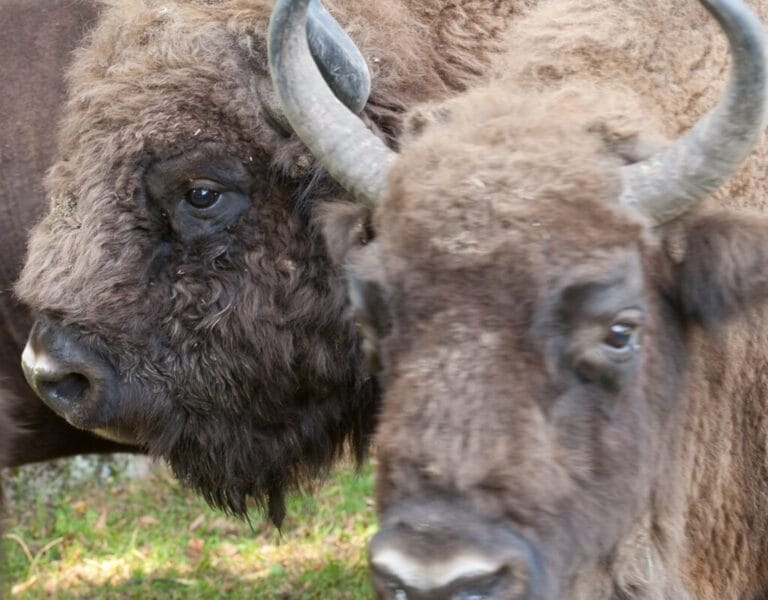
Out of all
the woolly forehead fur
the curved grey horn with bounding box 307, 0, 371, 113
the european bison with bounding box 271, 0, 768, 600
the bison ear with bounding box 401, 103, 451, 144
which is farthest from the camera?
the curved grey horn with bounding box 307, 0, 371, 113

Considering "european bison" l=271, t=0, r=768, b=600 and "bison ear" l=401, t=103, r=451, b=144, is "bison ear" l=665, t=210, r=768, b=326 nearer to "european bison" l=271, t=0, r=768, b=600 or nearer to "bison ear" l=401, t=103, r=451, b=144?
"european bison" l=271, t=0, r=768, b=600

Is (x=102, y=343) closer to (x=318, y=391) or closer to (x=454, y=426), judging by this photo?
(x=318, y=391)

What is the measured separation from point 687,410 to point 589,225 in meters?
0.84

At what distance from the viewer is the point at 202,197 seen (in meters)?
5.34

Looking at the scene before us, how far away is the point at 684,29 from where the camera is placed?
457 centimetres

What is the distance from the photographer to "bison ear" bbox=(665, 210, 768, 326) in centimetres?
385

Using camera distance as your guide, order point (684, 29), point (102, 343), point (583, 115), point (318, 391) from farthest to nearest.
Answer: point (318, 391)
point (102, 343)
point (684, 29)
point (583, 115)

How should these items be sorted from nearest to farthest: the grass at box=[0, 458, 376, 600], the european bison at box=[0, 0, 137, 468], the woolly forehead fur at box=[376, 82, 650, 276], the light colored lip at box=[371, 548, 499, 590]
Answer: the light colored lip at box=[371, 548, 499, 590], the woolly forehead fur at box=[376, 82, 650, 276], the european bison at box=[0, 0, 137, 468], the grass at box=[0, 458, 376, 600]

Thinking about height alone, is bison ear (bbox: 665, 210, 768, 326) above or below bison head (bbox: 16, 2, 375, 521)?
above

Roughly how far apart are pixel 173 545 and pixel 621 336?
488cm

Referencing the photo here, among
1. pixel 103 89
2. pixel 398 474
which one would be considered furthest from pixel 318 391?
pixel 398 474

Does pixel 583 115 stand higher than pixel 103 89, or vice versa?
pixel 583 115

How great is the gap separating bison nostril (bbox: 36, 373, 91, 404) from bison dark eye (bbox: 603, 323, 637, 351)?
236cm

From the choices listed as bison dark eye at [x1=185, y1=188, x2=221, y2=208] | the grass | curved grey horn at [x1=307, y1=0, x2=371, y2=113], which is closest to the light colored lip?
curved grey horn at [x1=307, y1=0, x2=371, y2=113]
